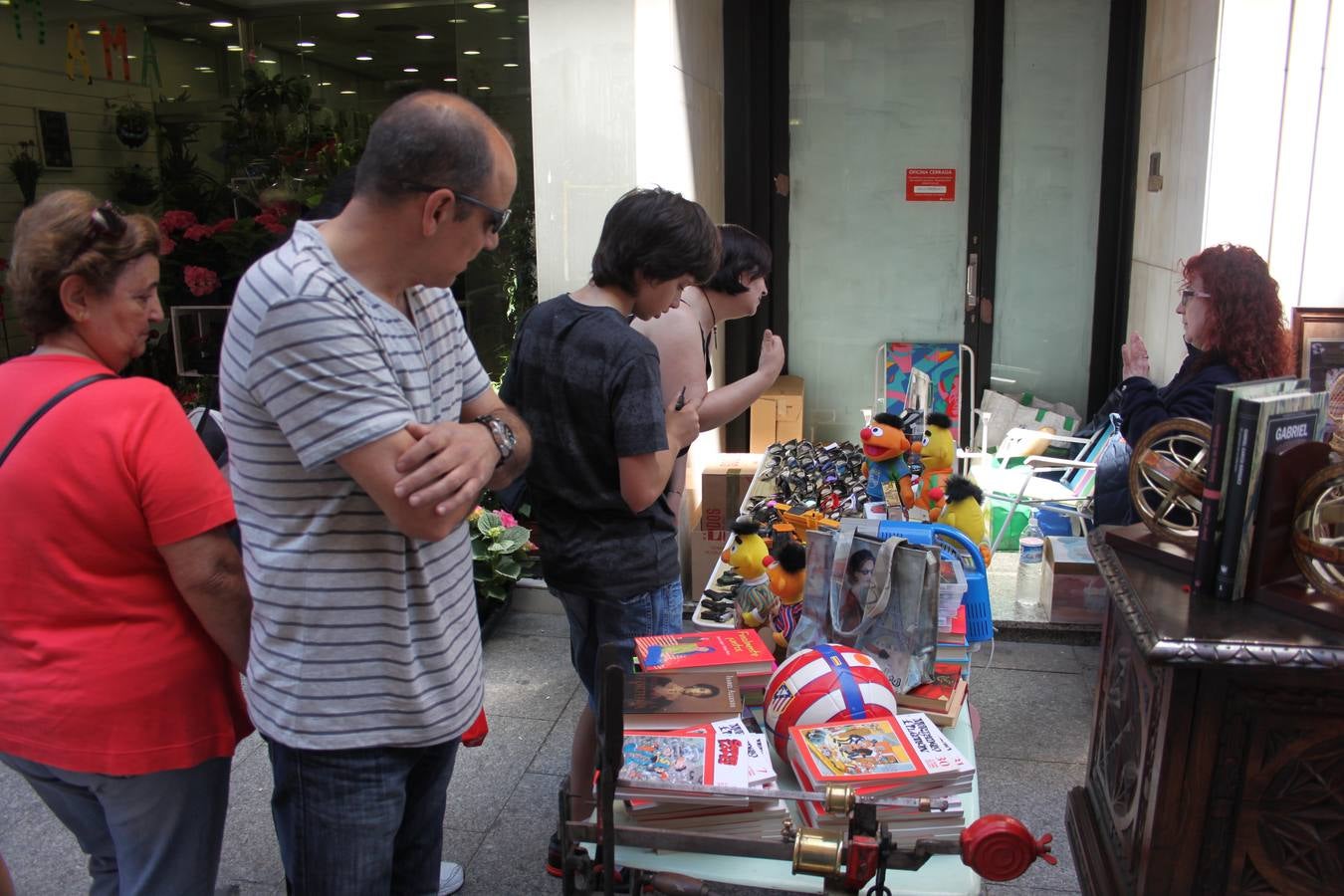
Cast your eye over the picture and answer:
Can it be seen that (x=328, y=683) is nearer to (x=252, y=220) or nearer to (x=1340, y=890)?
(x=1340, y=890)

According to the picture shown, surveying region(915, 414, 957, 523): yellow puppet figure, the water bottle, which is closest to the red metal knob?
region(915, 414, 957, 523): yellow puppet figure

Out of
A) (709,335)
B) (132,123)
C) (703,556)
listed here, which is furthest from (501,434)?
(132,123)

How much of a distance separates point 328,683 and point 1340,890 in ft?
4.79

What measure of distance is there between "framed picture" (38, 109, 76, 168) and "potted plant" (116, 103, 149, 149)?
1.19 ft

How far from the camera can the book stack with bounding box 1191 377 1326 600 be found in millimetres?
1572

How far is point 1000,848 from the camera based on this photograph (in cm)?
146

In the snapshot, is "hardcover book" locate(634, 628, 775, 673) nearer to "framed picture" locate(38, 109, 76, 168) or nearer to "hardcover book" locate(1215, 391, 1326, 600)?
"hardcover book" locate(1215, 391, 1326, 600)

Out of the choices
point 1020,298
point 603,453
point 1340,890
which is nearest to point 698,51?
point 1020,298

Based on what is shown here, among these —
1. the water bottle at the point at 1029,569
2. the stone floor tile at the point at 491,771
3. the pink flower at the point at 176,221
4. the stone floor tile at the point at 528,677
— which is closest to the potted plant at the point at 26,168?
the pink flower at the point at 176,221

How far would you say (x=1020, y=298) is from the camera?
5922 mm

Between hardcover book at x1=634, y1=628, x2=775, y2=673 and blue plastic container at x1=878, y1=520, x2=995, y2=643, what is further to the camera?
blue plastic container at x1=878, y1=520, x2=995, y2=643

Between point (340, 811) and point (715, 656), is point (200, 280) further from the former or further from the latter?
point (340, 811)

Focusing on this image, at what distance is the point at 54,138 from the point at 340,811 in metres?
7.74

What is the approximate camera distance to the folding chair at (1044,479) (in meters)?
4.65
